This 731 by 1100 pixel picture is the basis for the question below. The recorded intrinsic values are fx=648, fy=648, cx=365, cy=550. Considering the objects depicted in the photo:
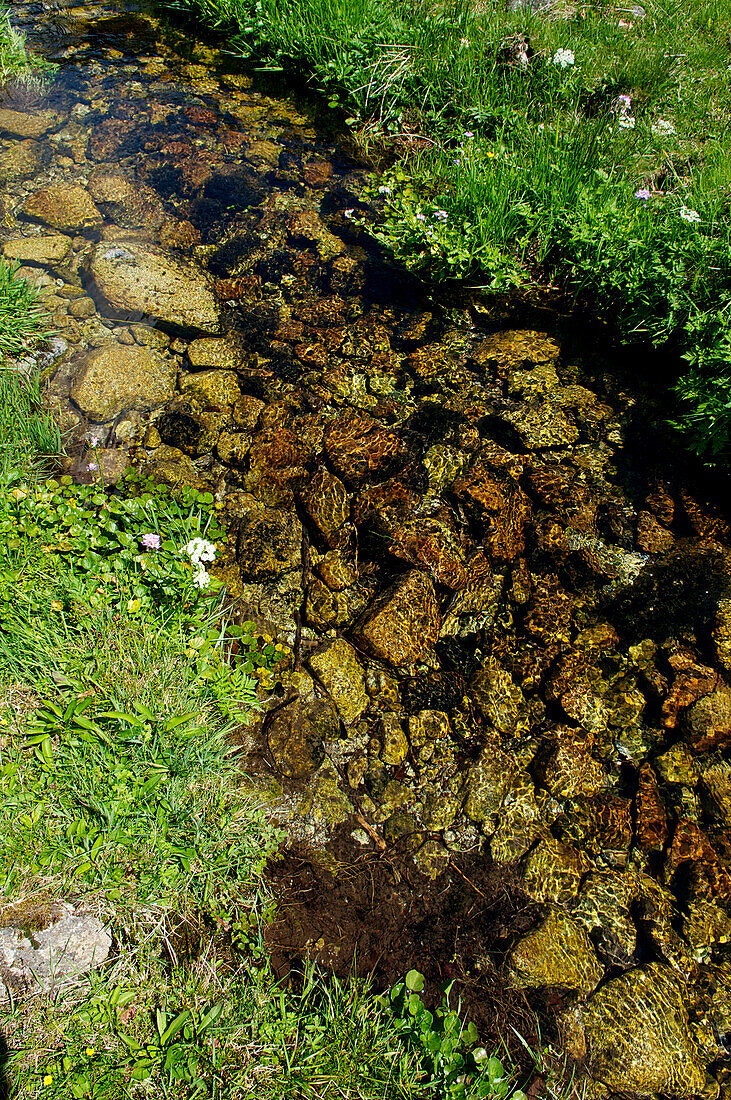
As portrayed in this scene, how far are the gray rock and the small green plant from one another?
944mm

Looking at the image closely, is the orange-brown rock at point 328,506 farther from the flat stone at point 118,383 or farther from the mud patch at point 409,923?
the mud patch at point 409,923

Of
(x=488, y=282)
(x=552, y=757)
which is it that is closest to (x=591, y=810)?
(x=552, y=757)

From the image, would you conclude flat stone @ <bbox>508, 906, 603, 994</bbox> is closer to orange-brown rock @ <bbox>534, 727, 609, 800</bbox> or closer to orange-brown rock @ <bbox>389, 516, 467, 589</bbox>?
orange-brown rock @ <bbox>534, 727, 609, 800</bbox>

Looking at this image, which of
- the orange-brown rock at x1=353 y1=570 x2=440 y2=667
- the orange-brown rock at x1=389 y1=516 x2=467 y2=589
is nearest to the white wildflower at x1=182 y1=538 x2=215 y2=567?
the orange-brown rock at x1=353 y1=570 x2=440 y2=667

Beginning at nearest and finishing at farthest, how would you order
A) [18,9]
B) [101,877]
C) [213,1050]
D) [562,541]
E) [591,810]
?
[213,1050]
[101,877]
[591,810]
[562,541]
[18,9]

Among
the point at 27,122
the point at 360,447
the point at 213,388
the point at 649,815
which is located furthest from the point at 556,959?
the point at 27,122

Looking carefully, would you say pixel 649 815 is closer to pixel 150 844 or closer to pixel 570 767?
pixel 570 767

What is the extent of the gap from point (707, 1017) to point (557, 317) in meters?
3.79

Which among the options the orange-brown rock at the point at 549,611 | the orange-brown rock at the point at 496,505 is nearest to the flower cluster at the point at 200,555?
the orange-brown rock at the point at 496,505

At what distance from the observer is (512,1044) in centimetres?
206

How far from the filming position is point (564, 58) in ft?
16.5

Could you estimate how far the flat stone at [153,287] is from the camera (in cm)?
417

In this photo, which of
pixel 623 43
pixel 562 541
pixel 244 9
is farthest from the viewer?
pixel 244 9

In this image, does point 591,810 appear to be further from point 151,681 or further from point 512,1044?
point 151,681
